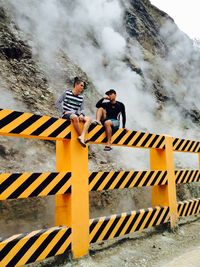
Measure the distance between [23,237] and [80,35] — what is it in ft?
39.3

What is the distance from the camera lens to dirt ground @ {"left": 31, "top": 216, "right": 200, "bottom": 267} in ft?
11.0

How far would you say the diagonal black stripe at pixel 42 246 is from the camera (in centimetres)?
292

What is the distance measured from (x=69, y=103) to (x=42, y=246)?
2011 millimetres

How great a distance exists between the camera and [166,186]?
4656 mm

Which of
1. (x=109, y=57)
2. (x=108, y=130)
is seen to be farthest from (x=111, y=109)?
(x=109, y=57)

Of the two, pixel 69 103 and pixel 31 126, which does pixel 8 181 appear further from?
pixel 69 103

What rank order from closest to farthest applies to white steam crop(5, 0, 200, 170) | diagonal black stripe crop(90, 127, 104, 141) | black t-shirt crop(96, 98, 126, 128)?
diagonal black stripe crop(90, 127, 104, 141) < black t-shirt crop(96, 98, 126, 128) < white steam crop(5, 0, 200, 170)

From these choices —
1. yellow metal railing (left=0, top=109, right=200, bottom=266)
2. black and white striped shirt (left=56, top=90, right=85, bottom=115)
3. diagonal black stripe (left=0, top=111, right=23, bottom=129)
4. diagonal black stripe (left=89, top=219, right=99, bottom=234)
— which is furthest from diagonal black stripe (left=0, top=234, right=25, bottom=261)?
black and white striped shirt (left=56, top=90, right=85, bottom=115)

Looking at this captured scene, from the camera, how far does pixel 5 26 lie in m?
9.95

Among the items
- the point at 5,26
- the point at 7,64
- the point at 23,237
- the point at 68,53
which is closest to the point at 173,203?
the point at 23,237

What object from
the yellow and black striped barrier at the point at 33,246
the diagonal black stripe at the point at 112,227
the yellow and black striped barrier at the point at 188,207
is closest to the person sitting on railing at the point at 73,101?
the diagonal black stripe at the point at 112,227

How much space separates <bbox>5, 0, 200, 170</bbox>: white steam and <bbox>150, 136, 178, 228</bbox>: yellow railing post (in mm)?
5360

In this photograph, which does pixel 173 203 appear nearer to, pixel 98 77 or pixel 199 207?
pixel 199 207

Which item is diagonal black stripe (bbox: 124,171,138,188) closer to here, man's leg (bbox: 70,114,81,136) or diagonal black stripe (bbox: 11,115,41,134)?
man's leg (bbox: 70,114,81,136)
